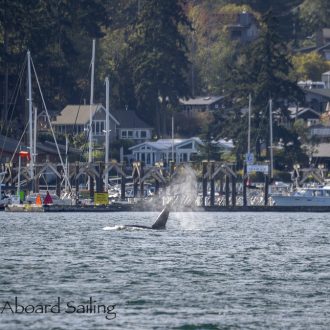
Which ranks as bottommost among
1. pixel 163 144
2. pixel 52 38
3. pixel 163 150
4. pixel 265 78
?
pixel 163 150

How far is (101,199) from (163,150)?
44.3 meters

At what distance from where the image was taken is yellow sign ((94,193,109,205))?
132375 mm

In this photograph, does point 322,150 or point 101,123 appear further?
point 101,123

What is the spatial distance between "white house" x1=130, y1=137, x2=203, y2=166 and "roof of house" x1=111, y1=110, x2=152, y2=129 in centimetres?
698

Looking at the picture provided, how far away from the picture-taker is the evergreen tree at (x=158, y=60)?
18450 centimetres

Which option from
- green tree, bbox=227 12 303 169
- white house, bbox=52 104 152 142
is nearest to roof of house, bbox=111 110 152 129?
white house, bbox=52 104 152 142

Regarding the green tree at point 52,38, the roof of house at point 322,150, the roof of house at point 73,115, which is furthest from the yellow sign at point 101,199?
the roof of house at point 73,115

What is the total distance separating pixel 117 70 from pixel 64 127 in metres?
11.6

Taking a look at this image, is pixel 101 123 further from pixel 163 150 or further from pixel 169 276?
pixel 169 276

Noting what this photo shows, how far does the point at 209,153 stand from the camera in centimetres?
16950

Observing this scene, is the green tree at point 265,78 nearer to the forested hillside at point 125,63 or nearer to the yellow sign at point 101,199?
the forested hillside at point 125,63

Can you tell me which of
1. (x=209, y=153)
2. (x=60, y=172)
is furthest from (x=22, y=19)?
(x=60, y=172)

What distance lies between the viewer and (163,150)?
6954 inches

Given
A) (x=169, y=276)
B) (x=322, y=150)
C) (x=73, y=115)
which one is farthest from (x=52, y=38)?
(x=169, y=276)
